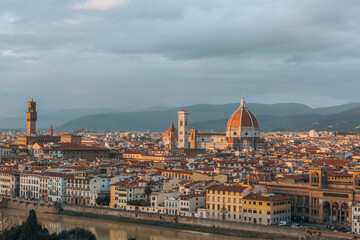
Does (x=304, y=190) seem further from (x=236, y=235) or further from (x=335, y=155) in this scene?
(x=335, y=155)

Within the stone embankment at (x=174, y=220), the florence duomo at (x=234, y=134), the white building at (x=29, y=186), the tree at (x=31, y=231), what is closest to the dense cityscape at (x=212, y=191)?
the white building at (x=29, y=186)

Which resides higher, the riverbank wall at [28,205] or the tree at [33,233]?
the tree at [33,233]

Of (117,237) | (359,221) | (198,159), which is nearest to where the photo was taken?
(359,221)

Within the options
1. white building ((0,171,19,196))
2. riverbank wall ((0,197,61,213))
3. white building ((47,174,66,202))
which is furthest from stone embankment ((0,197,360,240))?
white building ((0,171,19,196))

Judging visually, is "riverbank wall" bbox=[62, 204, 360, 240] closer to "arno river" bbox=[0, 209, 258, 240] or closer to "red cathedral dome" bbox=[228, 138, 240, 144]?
"arno river" bbox=[0, 209, 258, 240]

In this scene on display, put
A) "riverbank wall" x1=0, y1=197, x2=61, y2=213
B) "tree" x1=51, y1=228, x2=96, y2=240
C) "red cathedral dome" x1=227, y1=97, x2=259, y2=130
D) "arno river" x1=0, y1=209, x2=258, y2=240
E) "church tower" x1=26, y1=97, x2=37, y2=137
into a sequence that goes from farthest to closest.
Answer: "church tower" x1=26, y1=97, x2=37, y2=137 < "red cathedral dome" x1=227, y1=97, x2=259, y2=130 < "riverbank wall" x1=0, y1=197, x2=61, y2=213 < "arno river" x1=0, y1=209, x2=258, y2=240 < "tree" x1=51, y1=228, x2=96, y2=240

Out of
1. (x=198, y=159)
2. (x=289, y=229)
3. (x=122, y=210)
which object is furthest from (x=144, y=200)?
(x=198, y=159)

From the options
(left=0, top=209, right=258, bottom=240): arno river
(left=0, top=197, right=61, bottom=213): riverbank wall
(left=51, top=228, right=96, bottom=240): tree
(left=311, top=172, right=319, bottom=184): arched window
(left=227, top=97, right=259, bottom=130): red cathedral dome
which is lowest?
(left=0, top=209, right=258, bottom=240): arno river

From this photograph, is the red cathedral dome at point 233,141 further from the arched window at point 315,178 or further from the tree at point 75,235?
the tree at point 75,235
